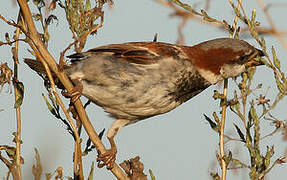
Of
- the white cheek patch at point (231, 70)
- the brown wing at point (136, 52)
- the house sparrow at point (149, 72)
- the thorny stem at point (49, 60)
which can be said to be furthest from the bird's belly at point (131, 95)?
the thorny stem at point (49, 60)

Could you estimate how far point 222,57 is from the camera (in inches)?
146

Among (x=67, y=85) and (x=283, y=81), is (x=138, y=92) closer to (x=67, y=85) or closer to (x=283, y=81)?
(x=67, y=85)

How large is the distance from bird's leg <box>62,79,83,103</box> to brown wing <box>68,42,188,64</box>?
0.20m

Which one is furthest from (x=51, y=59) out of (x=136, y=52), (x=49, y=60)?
(x=136, y=52)

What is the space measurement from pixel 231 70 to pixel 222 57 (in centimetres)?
15

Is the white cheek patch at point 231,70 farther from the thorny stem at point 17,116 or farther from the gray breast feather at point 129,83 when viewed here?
the thorny stem at point 17,116

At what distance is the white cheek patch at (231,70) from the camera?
359 centimetres

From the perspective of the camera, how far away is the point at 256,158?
238 cm

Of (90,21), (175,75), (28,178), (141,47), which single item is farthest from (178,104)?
(28,178)

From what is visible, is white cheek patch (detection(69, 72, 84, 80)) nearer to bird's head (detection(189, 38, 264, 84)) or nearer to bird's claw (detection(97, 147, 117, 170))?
bird's claw (detection(97, 147, 117, 170))

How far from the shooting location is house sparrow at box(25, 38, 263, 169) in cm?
330

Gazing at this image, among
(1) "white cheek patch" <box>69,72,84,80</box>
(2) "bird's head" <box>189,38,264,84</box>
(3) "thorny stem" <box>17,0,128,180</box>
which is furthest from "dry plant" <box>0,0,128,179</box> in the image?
(2) "bird's head" <box>189,38,264,84</box>

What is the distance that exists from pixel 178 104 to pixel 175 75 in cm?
31

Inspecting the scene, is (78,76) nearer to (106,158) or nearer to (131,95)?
(131,95)
